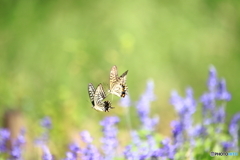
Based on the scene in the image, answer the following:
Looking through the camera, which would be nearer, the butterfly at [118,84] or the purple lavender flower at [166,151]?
the butterfly at [118,84]

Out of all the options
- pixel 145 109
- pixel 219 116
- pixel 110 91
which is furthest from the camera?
pixel 219 116

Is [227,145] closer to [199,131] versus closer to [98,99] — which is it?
[199,131]

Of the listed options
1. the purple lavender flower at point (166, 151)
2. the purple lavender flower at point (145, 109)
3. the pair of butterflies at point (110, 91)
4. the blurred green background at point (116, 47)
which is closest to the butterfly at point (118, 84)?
the pair of butterflies at point (110, 91)

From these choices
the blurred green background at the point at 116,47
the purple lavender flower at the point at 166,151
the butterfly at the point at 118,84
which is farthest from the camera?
the blurred green background at the point at 116,47

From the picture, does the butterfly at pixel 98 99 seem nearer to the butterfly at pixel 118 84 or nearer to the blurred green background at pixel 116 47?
the butterfly at pixel 118 84

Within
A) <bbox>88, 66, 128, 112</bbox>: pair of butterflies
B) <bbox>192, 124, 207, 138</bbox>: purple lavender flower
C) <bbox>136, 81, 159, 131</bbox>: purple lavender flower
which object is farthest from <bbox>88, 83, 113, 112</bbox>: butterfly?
<bbox>192, 124, 207, 138</bbox>: purple lavender flower

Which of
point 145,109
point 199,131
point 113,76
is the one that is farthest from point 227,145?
point 113,76
